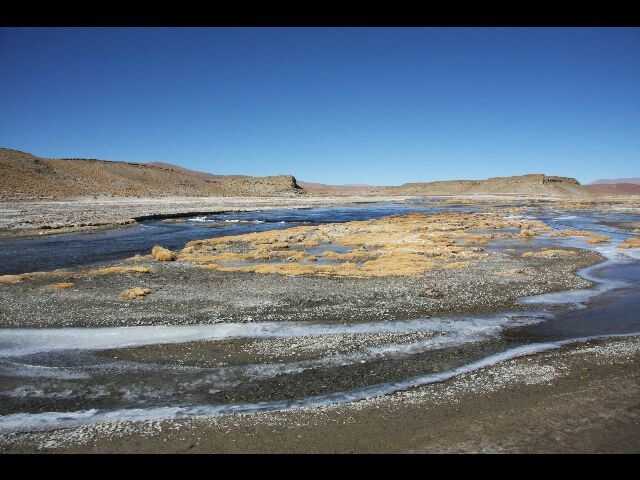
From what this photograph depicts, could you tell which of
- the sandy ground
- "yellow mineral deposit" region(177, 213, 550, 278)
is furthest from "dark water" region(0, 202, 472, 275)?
the sandy ground

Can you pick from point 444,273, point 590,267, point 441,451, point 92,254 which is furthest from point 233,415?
point 92,254

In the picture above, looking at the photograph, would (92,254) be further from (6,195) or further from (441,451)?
(6,195)

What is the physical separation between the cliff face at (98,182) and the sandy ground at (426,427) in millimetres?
70104

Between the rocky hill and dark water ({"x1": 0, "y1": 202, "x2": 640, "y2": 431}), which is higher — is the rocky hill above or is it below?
above

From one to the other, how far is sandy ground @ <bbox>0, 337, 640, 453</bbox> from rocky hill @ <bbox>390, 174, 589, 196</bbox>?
5743 inches

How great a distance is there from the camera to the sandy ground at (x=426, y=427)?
4.84m

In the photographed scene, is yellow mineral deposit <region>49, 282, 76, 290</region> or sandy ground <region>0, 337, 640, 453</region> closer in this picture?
sandy ground <region>0, 337, 640, 453</region>

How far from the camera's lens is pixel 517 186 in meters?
149

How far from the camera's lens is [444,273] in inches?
630

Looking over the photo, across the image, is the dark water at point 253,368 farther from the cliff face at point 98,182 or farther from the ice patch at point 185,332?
the cliff face at point 98,182

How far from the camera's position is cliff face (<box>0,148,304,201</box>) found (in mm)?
72562

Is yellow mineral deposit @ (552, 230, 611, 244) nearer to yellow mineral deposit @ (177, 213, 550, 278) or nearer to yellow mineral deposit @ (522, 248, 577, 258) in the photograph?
yellow mineral deposit @ (177, 213, 550, 278)

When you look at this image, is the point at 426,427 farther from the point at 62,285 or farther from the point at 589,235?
the point at 589,235

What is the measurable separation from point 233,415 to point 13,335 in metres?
6.77
